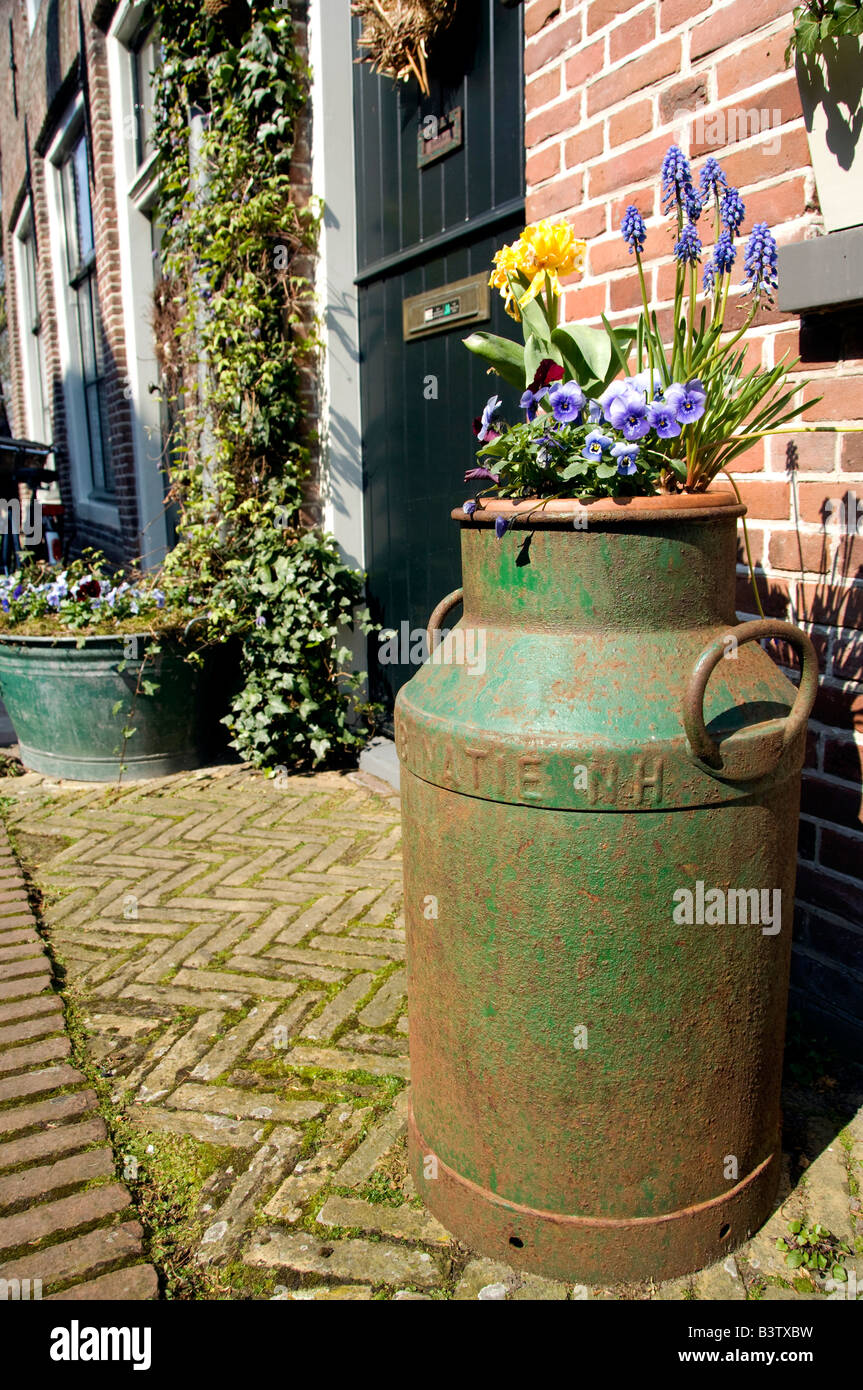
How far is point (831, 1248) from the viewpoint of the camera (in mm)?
1964

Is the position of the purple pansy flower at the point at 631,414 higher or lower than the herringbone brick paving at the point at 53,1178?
higher

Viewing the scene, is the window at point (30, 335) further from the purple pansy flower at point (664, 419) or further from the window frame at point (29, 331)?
the purple pansy flower at point (664, 419)

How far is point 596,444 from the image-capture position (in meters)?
1.77

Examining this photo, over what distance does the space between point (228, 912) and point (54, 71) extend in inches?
383

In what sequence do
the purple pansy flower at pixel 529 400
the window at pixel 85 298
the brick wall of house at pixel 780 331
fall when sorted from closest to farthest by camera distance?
the purple pansy flower at pixel 529 400 < the brick wall of house at pixel 780 331 < the window at pixel 85 298

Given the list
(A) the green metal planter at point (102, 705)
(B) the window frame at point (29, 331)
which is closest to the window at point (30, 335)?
(B) the window frame at point (29, 331)

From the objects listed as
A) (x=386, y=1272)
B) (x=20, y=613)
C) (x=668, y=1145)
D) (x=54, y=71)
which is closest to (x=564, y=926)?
(x=668, y=1145)

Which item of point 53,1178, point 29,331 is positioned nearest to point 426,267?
point 53,1178

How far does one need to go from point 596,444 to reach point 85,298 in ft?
33.2

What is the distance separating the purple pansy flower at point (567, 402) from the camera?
5.82ft

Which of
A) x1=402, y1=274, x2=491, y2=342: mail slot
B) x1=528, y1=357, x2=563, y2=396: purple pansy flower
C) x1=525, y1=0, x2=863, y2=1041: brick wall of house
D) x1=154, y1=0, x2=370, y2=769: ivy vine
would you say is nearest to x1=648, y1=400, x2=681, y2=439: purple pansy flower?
x1=528, y1=357, x2=563, y2=396: purple pansy flower

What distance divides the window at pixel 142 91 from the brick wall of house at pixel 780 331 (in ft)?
18.9

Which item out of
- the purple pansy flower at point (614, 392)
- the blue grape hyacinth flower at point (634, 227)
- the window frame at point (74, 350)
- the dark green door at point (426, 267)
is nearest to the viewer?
the purple pansy flower at point (614, 392)

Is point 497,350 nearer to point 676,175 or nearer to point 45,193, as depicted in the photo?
point 676,175
